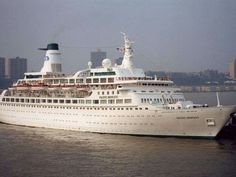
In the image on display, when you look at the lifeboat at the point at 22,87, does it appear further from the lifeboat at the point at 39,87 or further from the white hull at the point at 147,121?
the white hull at the point at 147,121

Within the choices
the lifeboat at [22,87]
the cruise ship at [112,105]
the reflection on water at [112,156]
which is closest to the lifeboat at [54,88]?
the cruise ship at [112,105]

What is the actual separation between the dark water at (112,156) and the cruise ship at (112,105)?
103cm

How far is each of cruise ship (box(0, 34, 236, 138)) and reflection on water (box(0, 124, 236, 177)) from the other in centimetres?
104

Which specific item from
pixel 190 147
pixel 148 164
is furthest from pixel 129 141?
pixel 148 164

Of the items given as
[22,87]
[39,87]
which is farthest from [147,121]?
[22,87]

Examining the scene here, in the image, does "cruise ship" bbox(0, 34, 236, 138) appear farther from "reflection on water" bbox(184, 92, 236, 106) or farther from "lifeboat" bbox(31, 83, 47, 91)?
"reflection on water" bbox(184, 92, 236, 106)

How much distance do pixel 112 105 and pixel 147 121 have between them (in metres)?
3.25

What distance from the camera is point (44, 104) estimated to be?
39.8 meters

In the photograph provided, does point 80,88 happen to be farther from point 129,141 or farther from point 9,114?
point 9,114

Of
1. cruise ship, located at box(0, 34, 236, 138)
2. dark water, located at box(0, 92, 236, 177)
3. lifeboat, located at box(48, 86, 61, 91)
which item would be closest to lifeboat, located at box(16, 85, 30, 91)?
cruise ship, located at box(0, 34, 236, 138)

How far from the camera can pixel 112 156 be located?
2653 centimetres

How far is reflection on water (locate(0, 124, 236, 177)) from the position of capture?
22844 mm

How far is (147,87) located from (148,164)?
11770 millimetres

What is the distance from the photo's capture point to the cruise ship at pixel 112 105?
1243 inches
